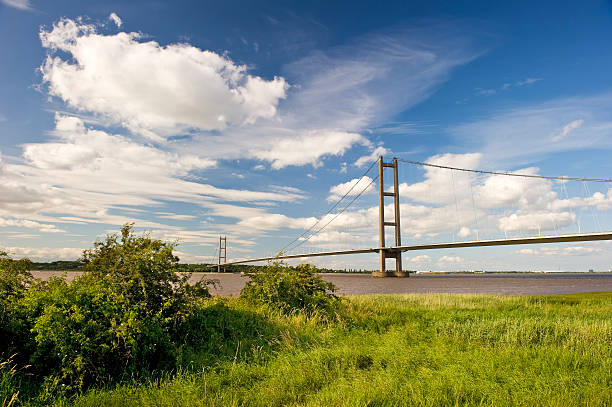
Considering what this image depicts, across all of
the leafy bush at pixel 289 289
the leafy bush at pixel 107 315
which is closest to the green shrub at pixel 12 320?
the leafy bush at pixel 107 315

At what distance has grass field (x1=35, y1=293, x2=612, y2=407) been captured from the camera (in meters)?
4.96

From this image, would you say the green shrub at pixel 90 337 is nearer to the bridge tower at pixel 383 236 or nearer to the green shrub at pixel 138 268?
the green shrub at pixel 138 268

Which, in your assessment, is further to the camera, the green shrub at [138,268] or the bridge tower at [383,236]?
the bridge tower at [383,236]

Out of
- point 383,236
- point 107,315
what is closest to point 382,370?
point 107,315

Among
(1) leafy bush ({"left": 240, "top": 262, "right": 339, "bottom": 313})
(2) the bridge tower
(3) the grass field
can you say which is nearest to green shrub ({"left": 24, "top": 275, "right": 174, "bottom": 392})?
(3) the grass field

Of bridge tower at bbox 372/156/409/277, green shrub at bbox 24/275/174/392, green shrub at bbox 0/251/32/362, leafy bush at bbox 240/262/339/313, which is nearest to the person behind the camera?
green shrub at bbox 24/275/174/392

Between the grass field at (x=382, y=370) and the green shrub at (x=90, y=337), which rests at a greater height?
the green shrub at (x=90, y=337)

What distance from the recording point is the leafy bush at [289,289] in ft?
37.1

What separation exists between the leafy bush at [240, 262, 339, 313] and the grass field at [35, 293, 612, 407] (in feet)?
5.73

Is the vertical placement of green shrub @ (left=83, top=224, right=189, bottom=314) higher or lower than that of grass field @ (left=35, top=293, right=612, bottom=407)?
higher

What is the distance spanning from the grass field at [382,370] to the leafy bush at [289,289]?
175 cm

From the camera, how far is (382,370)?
5.94 m

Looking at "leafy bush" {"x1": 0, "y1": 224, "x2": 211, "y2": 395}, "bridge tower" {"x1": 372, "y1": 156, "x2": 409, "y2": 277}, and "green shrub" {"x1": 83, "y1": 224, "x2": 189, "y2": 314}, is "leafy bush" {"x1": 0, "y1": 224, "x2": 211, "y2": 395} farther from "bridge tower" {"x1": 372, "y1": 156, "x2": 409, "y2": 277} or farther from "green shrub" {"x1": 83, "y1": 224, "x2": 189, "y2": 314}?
"bridge tower" {"x1": 372, "y1": 156, "x2": 409, "y2": 277}

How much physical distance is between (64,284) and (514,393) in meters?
7.37
